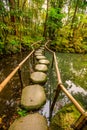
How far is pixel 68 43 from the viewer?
18.1 meters

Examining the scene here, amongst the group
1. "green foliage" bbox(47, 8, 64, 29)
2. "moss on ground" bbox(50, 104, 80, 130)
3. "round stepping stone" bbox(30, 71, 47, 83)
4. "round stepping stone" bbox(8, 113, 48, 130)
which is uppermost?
"green foliage" bbox(47, 8, 64, 29)

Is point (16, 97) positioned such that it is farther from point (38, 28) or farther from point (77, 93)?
point (38, 28)

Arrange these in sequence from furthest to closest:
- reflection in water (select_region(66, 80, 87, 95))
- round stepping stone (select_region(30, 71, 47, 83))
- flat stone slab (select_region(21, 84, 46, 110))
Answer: reflection in water (select_region(66, 80, 87, 95))
round stepping stone (select_region(30, 71, 47, 83))
flat stone slab (select_region(21, 84, 46, 110))

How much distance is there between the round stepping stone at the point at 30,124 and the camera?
250 cm

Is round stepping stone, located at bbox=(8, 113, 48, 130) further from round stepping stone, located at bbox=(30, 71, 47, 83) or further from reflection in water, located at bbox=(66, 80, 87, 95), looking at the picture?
reflection in water, located at bbox=(66, 80, 87, 95)

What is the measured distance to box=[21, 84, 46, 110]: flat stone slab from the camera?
3101 mm

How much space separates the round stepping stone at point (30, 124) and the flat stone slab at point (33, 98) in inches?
13.1

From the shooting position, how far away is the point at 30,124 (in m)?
2.56

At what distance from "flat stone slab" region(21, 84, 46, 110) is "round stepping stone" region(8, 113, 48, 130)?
33 centimetres

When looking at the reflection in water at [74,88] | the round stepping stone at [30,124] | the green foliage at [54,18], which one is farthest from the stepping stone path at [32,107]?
the green foliage at [54,18]

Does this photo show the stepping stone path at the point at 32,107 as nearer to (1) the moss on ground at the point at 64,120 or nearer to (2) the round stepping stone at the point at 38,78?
(2) the round stepping stone at the point at 38,78

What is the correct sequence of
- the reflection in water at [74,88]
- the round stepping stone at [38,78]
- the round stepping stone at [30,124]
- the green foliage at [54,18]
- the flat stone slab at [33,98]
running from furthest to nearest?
the green foliage at [54,18]
the reflection in water at [74,88]
the round stepping stone at [38,78]
the flat stone slab at [33,98]
the round stepping stone at [30,124]

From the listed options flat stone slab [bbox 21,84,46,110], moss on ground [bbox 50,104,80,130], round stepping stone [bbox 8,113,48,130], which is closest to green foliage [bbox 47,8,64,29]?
flat stone slab [bbox 21,84,46,110]

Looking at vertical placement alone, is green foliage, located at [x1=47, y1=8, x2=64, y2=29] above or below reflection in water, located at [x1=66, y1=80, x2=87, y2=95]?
above
